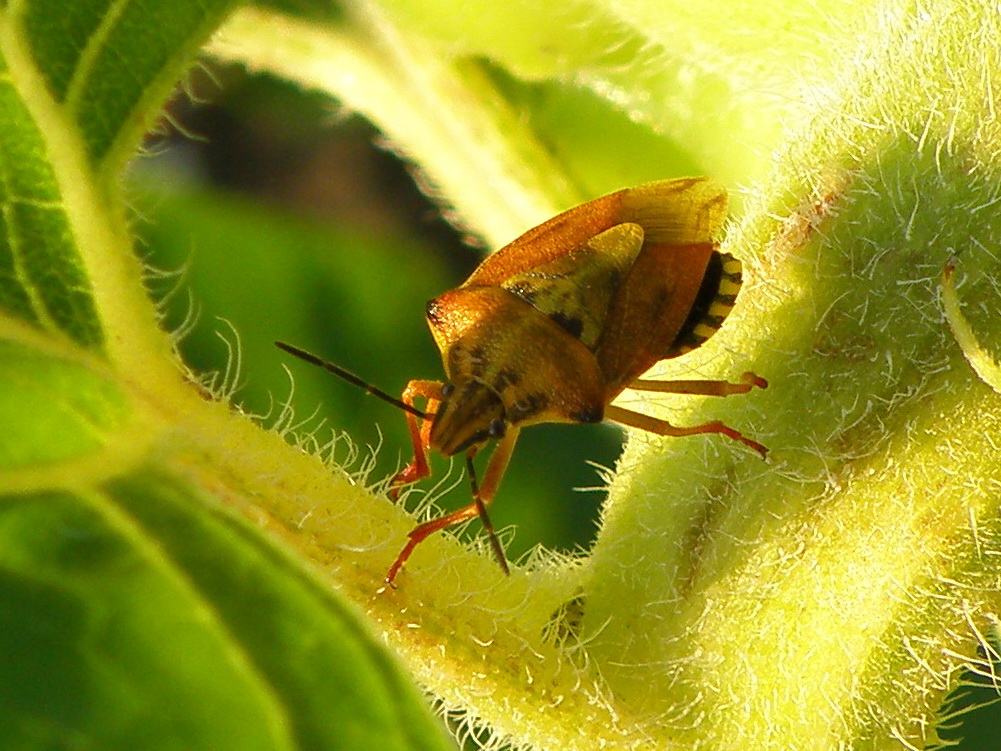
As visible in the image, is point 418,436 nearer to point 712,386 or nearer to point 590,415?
point 590,415

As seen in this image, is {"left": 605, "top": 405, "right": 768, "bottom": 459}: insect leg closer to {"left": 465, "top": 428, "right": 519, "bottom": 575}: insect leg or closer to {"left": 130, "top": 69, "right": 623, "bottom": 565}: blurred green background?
{"left": 465, "top": 428, "right": 519, "bottom": 575}: insect leg

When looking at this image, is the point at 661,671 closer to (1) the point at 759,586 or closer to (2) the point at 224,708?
(1) the point at 759,586

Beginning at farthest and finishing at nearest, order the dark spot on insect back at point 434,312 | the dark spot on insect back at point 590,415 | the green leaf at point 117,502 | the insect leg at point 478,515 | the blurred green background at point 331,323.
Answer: the blurred green background at point 331,323 → the dark spot on insect back at point 434,312 → the dark spot on insect back at point 590,415 → the insect leg at point 478,515 → the green leaf at point 117,502

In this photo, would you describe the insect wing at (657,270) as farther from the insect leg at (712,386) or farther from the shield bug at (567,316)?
the insect leg at (712,386)

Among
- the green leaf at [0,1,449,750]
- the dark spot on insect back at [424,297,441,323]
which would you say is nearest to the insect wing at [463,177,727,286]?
Result: the dark spot on insect back at [424,297,441,323]

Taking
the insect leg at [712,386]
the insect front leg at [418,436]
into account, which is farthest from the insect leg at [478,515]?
the insect leg at [712,386]

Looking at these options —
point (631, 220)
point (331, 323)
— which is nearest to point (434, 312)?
point (631, 220)
